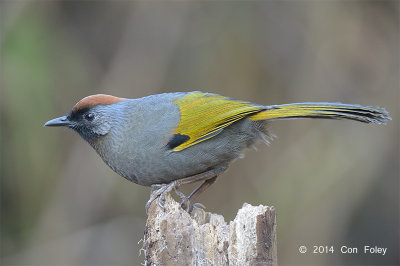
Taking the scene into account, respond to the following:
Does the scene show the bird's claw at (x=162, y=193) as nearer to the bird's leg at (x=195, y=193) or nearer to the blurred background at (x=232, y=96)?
the bird's leg at (x=195, y=193)

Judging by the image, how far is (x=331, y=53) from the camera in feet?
23.1

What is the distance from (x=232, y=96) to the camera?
23.1 feet

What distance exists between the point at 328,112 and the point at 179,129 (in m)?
1.17

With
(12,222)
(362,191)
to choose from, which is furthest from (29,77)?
(362,191)

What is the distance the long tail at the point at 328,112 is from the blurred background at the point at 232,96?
241 cm

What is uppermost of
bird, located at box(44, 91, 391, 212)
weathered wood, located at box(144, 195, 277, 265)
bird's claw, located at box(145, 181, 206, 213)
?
bird, located at box(44, 91, 391, 212)

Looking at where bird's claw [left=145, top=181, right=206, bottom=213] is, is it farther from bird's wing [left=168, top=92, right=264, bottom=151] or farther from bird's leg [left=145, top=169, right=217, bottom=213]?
bird's wing [left=168, top=92, right=264, bottom=151]

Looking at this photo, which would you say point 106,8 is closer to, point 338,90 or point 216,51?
point 216,51

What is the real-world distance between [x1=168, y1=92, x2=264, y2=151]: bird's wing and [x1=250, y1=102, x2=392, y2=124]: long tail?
4.7 inches

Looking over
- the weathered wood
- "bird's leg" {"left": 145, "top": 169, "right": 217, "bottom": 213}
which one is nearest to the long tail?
"bird's leg" {"left": 145, "top": 169, "right": 217, "bottom": 213}

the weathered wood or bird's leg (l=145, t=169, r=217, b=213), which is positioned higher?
bird's leg (l=145, t=169, r=217, b=213)

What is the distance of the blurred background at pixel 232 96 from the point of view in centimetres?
665

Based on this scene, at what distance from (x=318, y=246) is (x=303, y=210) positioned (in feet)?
1.49

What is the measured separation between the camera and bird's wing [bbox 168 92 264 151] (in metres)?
4.30
